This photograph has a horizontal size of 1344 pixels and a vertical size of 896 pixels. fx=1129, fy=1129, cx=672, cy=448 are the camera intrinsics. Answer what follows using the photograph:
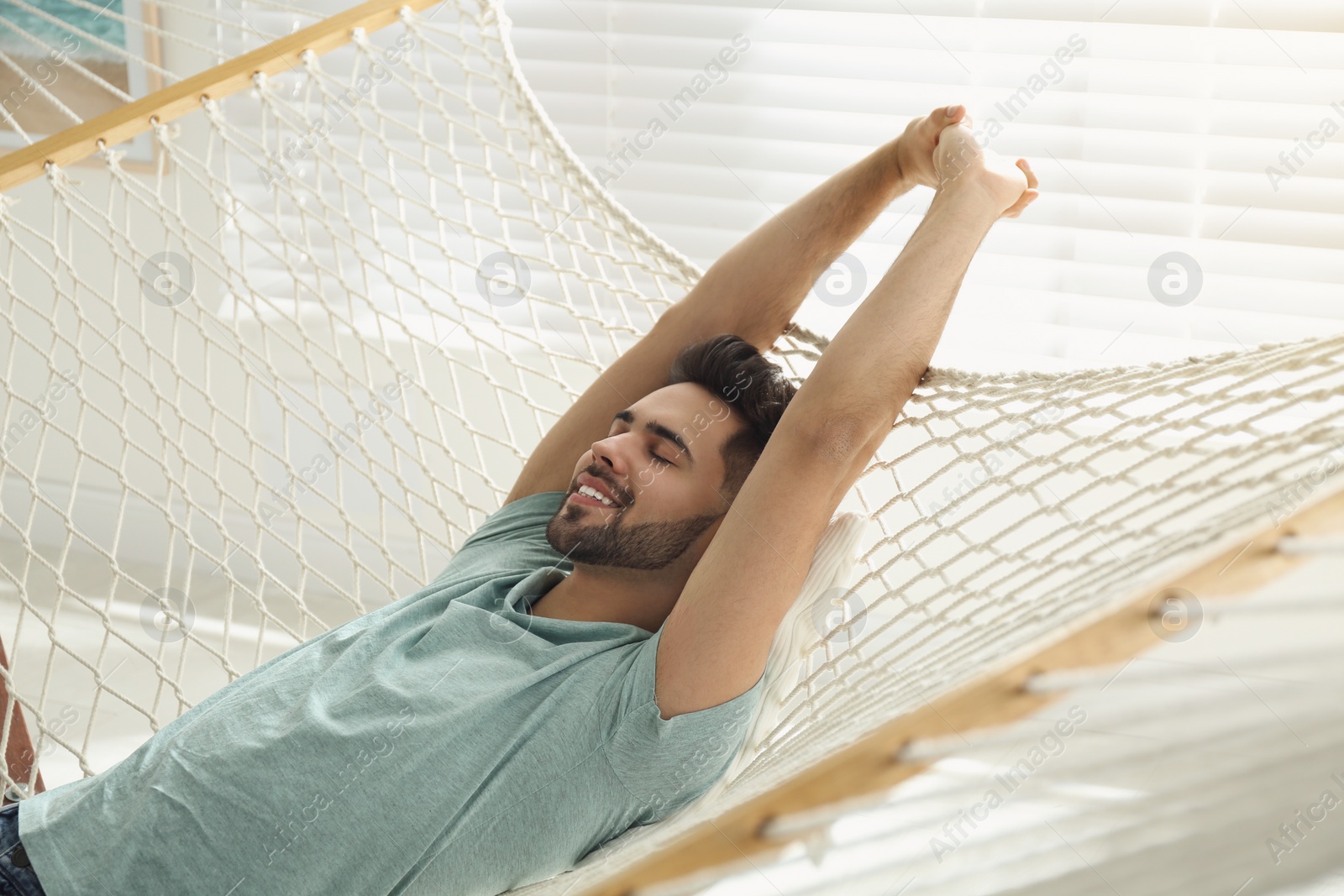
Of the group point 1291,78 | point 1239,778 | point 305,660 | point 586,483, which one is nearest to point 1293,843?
point 1239,778

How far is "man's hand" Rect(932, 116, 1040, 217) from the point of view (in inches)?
37.4

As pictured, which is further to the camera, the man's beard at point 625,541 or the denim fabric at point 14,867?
the man's beard at point 625,541

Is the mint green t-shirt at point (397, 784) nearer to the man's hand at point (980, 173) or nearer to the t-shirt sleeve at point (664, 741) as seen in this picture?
the t-shirt sleeve at point (664, 741)

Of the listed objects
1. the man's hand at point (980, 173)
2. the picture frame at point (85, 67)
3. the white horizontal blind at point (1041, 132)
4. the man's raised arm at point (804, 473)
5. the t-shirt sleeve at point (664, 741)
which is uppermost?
the picture frame at point (85, 67)

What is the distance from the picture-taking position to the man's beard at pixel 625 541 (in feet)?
3.13

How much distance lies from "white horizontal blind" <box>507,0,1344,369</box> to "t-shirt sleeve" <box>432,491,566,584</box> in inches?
39.5

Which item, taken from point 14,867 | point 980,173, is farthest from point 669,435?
point 14,867

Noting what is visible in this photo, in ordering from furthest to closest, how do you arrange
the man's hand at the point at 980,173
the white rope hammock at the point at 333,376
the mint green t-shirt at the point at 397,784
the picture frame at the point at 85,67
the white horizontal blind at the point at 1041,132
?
the picture frame at the point at 85,67 < the white horizontal blind at the point at 1041,132 < the white rope hammock at the point at 333,376 < the man's hand at the point at 980,173 < the mint green t-shirt at the point at 397,784

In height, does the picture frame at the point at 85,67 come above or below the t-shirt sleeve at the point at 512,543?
above

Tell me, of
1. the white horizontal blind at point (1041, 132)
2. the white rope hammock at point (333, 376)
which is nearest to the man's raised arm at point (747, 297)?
the white rope hammock at point (333, 376)

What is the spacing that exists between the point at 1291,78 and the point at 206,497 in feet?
7.13

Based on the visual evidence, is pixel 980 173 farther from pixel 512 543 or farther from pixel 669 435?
pixel 512 543

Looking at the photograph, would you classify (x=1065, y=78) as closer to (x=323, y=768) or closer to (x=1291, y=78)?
(x=1291, y=78)

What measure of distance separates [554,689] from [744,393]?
1.04ft
